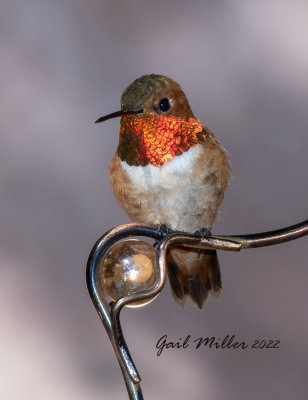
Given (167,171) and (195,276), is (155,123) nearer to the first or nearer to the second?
(167,171)

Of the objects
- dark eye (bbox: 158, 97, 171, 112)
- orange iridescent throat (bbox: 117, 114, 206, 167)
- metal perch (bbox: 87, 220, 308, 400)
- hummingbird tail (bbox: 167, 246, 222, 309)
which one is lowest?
hummingbird tail (bbox: 167, 246, 222, 309)

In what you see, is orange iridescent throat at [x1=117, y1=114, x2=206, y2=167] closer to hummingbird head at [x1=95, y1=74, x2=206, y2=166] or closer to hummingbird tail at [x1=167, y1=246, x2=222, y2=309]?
hummingbird head at [x1=95, y1=74, x2=206, y2=166]

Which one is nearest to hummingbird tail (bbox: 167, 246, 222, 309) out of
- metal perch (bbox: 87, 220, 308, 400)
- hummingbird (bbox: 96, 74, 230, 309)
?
hummingbird (bbox: 96, 74, 230, 309)

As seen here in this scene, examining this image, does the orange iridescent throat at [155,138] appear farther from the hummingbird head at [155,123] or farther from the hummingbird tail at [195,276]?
the hummingbird tail at [195,276]

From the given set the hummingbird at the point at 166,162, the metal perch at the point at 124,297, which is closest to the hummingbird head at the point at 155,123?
the hummingbird at the point at 166,162

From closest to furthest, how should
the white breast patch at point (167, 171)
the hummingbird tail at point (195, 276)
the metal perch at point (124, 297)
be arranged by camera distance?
the metal perch at point (124, 297)
the white breast patch at point (167, 171)
the hummingbird tail at point (195, 276)

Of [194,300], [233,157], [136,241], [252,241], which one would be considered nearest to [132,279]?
[136,241]
